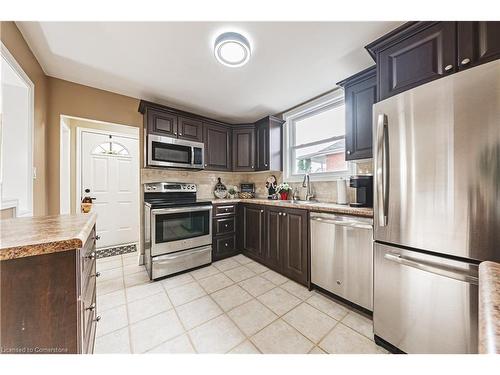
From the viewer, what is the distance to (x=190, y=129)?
2.88 metres

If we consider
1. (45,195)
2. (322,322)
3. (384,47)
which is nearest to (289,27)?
(384,47)

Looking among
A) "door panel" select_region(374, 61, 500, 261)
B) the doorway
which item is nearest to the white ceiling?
"door panel" select_region(374, 61, 500, 261)

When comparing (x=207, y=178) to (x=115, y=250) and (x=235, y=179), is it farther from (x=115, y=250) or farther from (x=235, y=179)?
(x=115, y=250)

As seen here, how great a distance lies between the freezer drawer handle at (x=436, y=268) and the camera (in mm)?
983

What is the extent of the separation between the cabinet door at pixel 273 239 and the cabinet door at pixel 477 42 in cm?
187

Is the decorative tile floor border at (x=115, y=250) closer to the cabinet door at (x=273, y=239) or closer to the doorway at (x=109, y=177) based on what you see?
the doorway at (x=109, y=177)

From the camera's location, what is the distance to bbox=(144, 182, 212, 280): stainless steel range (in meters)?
2.25

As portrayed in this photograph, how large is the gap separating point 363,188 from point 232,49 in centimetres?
178

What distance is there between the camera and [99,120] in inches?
94.6

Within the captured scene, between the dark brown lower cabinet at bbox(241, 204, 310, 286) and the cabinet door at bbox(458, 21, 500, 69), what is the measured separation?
5.11 ft

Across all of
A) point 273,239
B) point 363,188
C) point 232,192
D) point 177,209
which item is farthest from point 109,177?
point 363,188

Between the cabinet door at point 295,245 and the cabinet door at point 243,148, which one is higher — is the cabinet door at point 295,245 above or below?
below

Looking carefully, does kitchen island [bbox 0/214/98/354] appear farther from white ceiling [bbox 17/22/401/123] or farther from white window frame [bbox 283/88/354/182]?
white window frame [bbox 283/88/354/182]

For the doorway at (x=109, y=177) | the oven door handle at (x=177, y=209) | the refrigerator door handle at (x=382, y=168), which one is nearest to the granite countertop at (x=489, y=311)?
the refrigerator door handle at (x=382, y=168)
